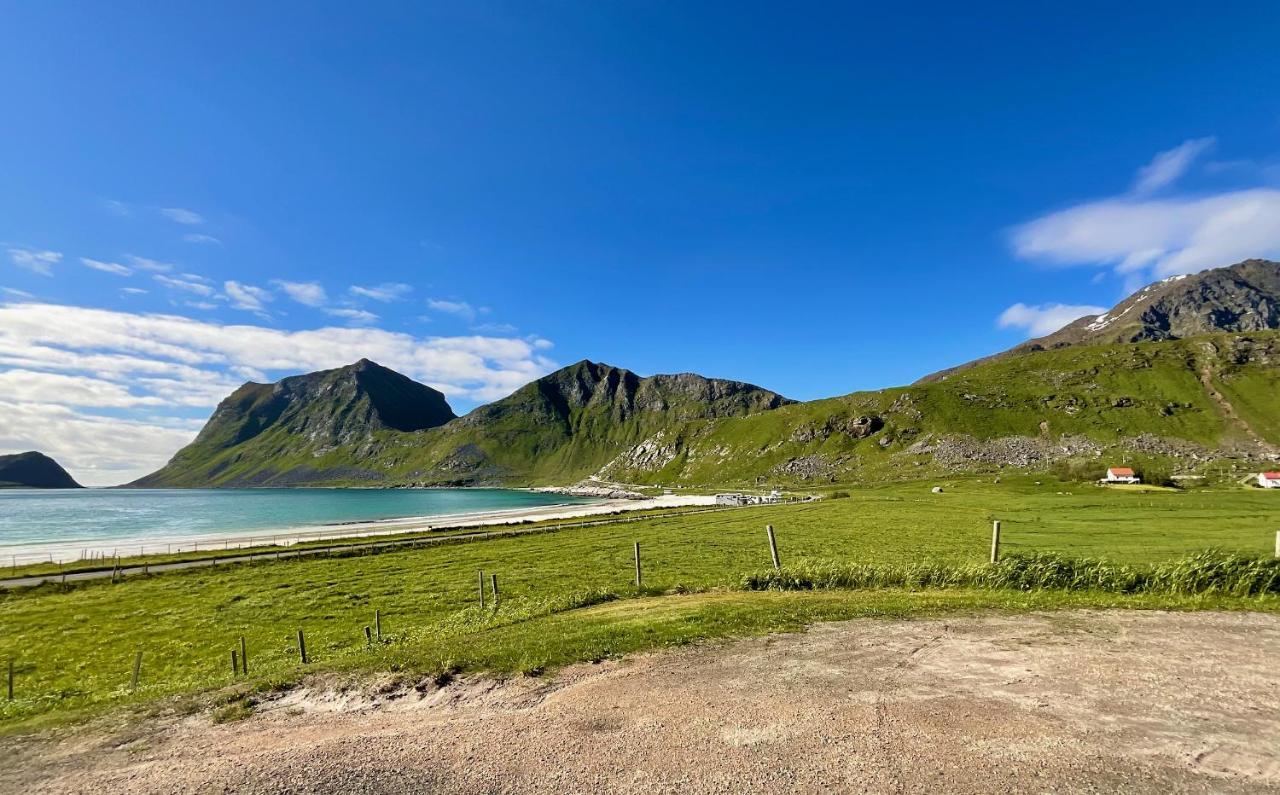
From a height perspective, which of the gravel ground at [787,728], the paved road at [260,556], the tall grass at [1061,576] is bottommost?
the paved road at [260,556]

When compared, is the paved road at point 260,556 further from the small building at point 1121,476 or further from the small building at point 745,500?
the small building at point 1121,476

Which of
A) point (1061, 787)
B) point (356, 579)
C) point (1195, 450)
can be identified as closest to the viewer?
point (1061, 787)

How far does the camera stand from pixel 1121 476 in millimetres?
140125

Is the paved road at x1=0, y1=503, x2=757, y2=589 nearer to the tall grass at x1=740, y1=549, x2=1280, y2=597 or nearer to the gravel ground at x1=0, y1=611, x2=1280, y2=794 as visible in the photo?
the gravel ground at x1=0, y1=611, x2=1280, y2=794

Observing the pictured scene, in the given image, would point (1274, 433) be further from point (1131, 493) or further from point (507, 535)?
point (507, 535)

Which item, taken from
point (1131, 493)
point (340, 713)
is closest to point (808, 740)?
point (340, 713)

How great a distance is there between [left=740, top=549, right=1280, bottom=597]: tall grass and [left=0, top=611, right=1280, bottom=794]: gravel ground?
6077mm

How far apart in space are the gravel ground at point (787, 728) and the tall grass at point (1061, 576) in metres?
6.08

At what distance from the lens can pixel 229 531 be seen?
412ft

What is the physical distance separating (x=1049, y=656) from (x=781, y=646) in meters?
7.08

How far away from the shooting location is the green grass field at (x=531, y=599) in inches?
786

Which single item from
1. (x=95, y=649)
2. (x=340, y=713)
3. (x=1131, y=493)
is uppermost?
(x=340, y=713)

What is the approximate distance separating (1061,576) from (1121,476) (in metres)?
156

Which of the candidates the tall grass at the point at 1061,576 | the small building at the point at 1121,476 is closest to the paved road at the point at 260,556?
the tall grass at the point at 1061,576
